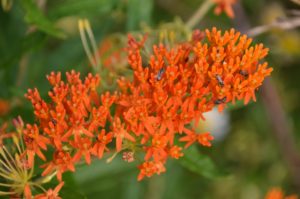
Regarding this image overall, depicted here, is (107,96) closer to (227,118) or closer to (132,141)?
(132,141)

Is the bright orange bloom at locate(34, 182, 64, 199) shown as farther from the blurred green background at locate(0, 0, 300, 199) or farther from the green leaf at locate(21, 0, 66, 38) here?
Result: the green leaf at locate(21, 0, 66, 38)

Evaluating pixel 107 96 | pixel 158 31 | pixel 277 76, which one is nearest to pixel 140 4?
pixel 158 31

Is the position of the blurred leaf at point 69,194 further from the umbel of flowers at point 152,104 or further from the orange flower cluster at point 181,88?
the orange flower cluster at point 181,88

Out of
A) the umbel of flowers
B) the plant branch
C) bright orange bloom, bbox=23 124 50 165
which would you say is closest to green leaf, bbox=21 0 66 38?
the umbel of flowers

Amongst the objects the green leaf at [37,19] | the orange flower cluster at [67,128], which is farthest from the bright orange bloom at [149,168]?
the green leaf at [37,19]

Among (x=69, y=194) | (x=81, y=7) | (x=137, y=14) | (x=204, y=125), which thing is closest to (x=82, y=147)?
(x=69, y=194)

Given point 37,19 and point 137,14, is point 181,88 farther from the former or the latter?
point 137,14
